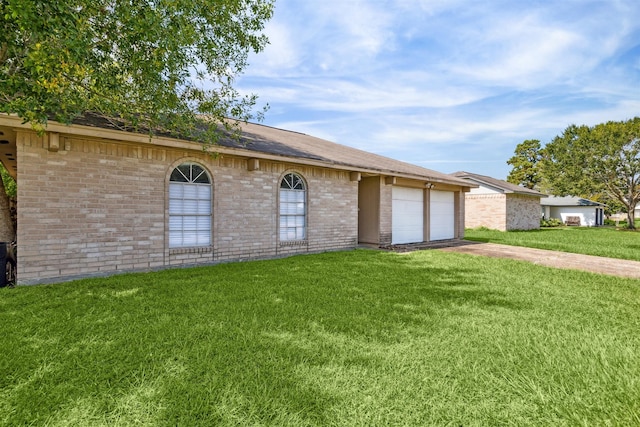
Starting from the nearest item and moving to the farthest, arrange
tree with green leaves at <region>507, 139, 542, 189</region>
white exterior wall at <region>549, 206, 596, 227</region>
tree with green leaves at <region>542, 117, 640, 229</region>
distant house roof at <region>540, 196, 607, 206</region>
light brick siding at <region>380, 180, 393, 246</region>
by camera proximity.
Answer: light brick siding at <region>380, 180, 393, 246</region>, tree with green leaves at <region>542, 117, 640, 229</region>, distant house roof at <region>540, 196, 607, 206</region>, white exterior wall at <region>549, 206, 596, 227</region>, tree with green leaves at <region>507, 139, 542, 189</region>

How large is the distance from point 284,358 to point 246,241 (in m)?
6.15

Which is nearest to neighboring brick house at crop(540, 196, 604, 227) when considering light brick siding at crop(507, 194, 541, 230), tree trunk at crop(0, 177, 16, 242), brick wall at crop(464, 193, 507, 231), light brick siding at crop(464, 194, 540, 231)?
light brick siding at crop(507, 194, 541, 230)

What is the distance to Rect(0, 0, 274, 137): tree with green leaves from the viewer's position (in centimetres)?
406

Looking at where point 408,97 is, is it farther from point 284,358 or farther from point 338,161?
point 284,358

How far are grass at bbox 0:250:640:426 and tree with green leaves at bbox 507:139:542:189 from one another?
Result: 49.1 metres

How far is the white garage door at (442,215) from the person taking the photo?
15352mm

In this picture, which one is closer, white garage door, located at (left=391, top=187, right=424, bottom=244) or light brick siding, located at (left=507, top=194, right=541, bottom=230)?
white garage door, located at (left=391, top=187, right=424, bottom=244)

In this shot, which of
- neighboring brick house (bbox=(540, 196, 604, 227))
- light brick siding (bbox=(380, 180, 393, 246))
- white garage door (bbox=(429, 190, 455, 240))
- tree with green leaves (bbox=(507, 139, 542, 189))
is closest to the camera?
light brick siding (bbox=(380, 180, 393, 246))

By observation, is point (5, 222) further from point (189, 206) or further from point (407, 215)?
point (407, 215)

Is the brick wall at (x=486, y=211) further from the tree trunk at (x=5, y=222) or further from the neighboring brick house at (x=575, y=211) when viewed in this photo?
the tree trunk at (x=5, y=222)

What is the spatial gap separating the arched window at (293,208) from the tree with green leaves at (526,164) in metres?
49.1

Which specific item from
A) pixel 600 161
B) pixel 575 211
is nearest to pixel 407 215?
pixel 600 161

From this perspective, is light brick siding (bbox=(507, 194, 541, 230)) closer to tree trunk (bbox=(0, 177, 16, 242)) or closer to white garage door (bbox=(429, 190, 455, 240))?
white garage door (bbox=(429, 190, 455, 240))

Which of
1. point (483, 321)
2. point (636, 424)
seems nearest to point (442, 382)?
point (636, 424)
